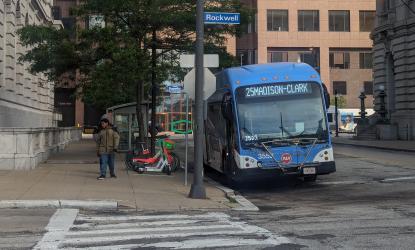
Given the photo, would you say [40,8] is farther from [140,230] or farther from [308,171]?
[140,230]

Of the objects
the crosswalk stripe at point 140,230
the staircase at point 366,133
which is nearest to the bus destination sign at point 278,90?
the crosswalk stripe at point 140,230

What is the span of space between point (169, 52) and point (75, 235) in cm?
1512

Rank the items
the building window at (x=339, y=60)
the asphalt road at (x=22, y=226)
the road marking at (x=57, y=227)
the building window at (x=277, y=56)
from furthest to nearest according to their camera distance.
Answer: the building window at (x=339, y=60) → the building window at (x=277, y=56) → the asphalt road at (x=22, y=226) → the road marking at (x=57, y=227)

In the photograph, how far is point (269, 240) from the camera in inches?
309

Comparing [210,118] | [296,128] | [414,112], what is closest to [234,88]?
[296,128]

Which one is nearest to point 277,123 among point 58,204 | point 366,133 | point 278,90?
point 278,90

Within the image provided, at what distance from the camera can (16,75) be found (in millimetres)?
33531

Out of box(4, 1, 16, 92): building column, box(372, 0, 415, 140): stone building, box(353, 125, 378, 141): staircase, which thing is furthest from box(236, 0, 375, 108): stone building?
box(4, 1, 16, 92): building column

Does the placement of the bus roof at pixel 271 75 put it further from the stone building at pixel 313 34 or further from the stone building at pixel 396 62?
the stone building at pixel 313 34

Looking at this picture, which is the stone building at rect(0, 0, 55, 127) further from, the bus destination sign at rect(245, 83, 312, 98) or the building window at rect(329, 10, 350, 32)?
the building window at rect(329, 10, 350, 32)

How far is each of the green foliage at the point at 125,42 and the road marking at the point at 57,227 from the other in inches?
369

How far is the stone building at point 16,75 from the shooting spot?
2888 centimetres

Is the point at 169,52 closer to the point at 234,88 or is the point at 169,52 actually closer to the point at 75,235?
the point at 234,88

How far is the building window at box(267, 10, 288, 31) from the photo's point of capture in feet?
252
